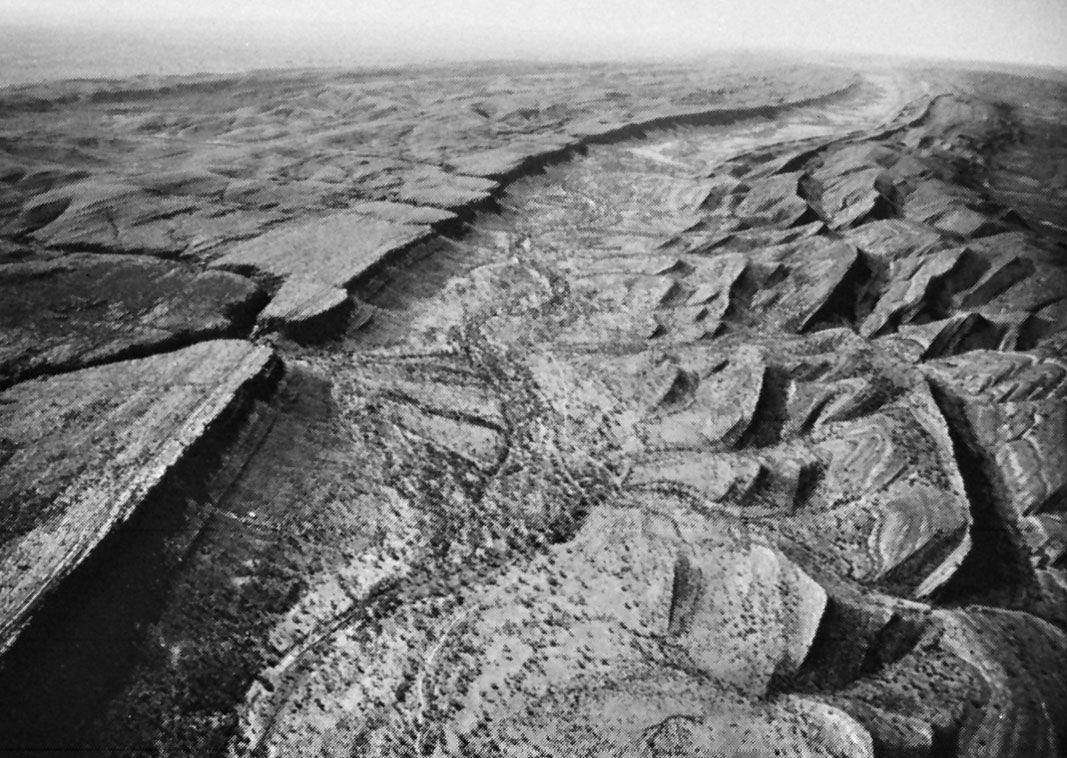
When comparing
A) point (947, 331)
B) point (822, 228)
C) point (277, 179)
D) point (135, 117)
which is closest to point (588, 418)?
point (947, 331)

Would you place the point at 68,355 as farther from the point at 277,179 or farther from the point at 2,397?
the point at 277,179

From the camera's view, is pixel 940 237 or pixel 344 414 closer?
pixel 344 414

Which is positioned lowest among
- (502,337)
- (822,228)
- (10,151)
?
(502,337)

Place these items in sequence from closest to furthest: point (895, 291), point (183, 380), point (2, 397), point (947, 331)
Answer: point (2, 397), point (183, 380), point (947, 331), point (895, 291)

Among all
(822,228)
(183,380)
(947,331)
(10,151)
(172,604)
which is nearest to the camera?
(172,604)

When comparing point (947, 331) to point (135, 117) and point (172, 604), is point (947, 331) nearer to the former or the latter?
point (172, 604)

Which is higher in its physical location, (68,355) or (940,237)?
(940,237)

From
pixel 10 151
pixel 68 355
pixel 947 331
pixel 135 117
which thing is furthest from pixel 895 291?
pixel 135 117
